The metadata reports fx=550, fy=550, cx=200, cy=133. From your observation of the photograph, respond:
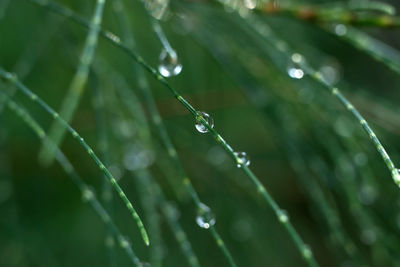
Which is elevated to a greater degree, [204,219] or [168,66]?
[168,66]

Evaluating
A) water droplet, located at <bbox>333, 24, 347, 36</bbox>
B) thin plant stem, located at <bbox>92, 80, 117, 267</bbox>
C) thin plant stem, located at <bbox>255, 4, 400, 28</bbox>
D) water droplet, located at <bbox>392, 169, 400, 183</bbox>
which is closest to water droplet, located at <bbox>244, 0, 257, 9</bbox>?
thin plant stem, located at <bbox>255, 4, 400, 28</bbox>

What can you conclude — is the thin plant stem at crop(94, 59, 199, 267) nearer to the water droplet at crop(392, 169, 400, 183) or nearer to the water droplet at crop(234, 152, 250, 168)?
the water droplet at crop(234, 152, 250, 168)

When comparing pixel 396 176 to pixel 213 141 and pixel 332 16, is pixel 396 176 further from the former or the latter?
pixel 213 141

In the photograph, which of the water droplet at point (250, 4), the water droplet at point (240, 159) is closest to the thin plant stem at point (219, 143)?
the water droplet at point (240, 159)

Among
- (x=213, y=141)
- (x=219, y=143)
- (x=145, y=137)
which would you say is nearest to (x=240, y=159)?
(x=219, y=143)

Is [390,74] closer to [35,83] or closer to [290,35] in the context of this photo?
[290,35]

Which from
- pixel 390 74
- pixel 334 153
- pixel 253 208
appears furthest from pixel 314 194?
pixel 390 74

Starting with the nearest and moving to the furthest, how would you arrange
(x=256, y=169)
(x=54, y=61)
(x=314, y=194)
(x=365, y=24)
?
1. (x=365, y=24)
2. (x=314, y=194)
3. (x=54, y=61)
4. (x=256, y=169)

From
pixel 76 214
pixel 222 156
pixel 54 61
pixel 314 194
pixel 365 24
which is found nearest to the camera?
pixel 365 24

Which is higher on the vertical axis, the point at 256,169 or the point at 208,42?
the point at 256,169
